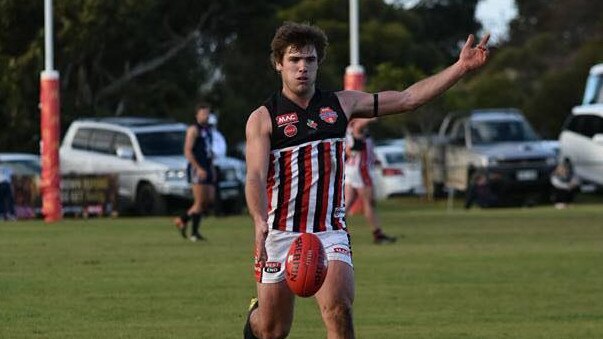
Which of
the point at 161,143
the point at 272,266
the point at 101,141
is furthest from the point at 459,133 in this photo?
the point at 272,266

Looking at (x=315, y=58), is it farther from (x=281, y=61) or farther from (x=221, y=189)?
(x=221, y=189)

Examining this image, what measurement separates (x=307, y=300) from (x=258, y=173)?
6.86 m

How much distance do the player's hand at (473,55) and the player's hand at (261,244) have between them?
5.07 ft

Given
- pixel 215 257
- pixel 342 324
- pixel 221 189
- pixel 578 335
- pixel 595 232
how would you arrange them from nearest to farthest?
1. pixel 342 324
2. pixel 578 335
3. pixel 215 257
4. pixel 595 232
5. pixel 221 189

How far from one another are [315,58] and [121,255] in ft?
41.6

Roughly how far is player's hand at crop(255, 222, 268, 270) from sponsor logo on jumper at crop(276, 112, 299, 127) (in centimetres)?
75

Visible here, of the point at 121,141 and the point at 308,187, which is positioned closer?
the point at 308,187

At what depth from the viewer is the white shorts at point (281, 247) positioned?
32.9ft

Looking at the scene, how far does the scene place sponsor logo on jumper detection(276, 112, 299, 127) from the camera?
1008cm

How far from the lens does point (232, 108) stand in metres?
55.4

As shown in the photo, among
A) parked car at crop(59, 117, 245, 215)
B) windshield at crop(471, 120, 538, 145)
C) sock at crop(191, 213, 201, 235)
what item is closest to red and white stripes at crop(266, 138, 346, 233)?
sock at crop(191, 213, 201, 235)

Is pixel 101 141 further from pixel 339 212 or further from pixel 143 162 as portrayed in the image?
pixel 339 212

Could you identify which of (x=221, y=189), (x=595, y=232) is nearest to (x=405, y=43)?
(x=221, y=189)

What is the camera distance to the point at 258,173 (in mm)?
9867
